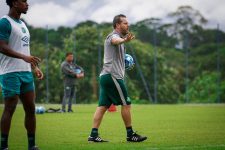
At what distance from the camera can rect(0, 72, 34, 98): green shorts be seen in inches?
345

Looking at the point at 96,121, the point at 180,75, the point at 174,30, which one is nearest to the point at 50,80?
the point at 180,75

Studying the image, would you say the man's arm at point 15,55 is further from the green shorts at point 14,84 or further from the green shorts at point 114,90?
the green shorts at point 114,90

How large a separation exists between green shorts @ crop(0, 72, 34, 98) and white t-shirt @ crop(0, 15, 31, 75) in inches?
2.8

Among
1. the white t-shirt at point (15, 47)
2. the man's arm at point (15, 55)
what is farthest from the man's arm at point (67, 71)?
the man's arm at point (15, 55)

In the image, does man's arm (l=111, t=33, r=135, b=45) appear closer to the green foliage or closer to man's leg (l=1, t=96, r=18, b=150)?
man's leg (l=1, t=96, r=18, b=150)

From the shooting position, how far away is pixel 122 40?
10.3 meters

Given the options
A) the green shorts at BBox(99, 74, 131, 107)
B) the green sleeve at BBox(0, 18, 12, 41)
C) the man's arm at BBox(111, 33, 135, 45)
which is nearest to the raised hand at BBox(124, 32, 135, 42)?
the man's arm at BBox(111, 33, 135, 45)

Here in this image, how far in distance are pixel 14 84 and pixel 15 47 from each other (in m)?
0.53

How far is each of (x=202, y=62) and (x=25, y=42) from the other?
49491 millimetres

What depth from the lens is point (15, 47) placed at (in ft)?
29.0

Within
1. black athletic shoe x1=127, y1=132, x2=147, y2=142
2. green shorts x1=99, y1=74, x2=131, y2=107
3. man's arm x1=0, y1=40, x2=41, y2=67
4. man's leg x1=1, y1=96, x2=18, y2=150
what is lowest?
black athletic shoe x1=127, y1=132, x2=147, y2=142

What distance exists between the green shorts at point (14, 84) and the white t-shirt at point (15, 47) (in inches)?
2.8

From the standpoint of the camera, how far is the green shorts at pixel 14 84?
8773 mm

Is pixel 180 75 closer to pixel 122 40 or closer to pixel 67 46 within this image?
pixel 67 46
